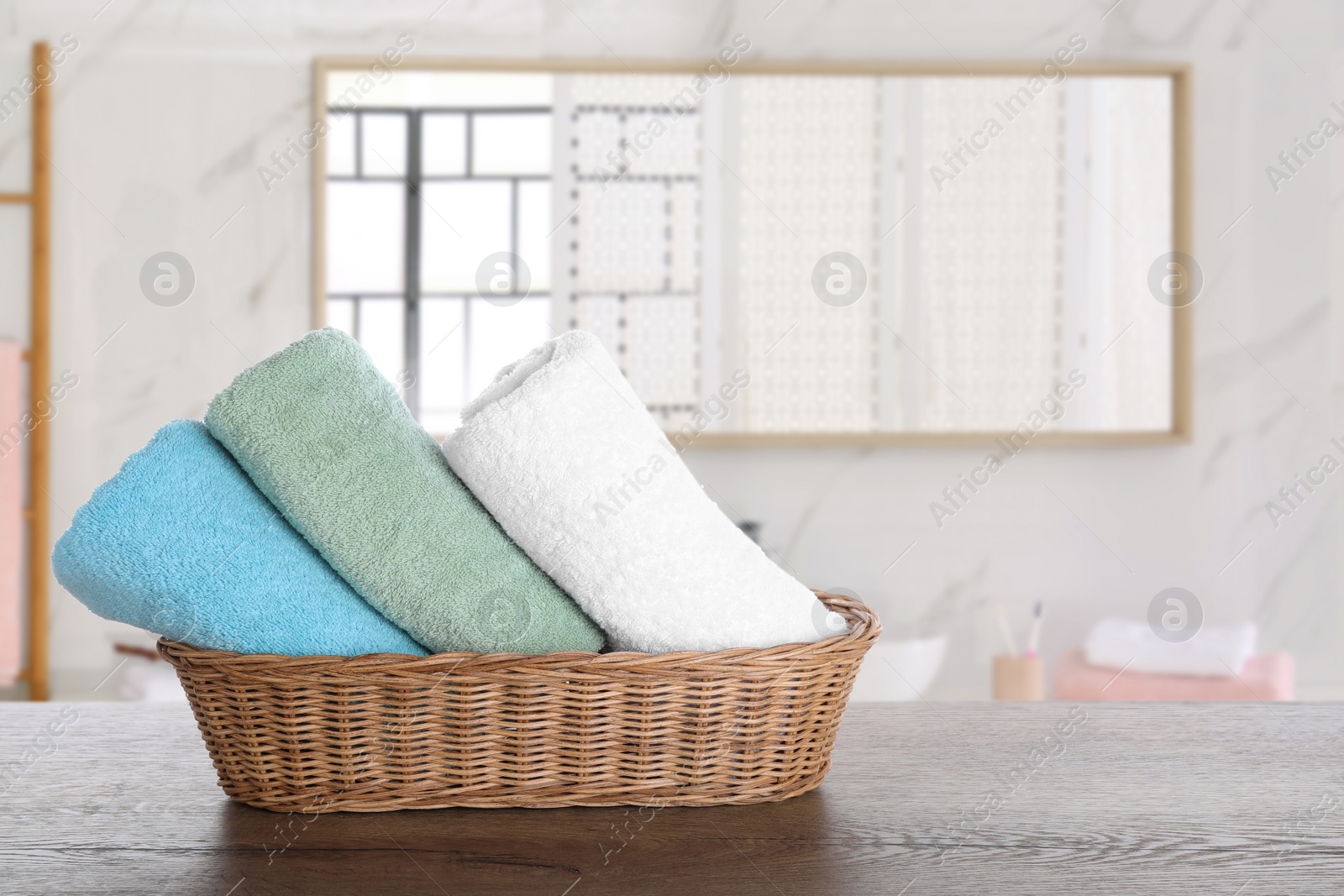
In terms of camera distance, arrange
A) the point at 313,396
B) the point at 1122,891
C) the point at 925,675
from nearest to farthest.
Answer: the point at 1122,891 < the point at 313,396 < the point at 925,675

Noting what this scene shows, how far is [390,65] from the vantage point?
1594mm

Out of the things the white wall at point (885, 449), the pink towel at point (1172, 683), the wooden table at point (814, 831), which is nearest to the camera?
the wooden table at point (814, 831)

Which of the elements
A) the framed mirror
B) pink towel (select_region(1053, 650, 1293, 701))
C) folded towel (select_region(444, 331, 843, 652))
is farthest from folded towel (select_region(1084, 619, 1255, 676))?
folded towel (select_region(444, 331, 843, 652))

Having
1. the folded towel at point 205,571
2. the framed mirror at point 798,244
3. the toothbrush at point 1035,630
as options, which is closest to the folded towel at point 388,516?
the folded towel at point 205,571

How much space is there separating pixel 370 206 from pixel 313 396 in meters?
1.22

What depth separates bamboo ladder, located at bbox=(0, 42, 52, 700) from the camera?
1572mm

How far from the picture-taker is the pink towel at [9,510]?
1552 mm

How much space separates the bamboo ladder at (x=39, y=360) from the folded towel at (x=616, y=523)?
4.58ft

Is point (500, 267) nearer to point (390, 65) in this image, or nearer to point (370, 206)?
point (370, 206)

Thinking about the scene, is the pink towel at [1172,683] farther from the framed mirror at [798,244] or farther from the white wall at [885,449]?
the framed mirror at [798,244]

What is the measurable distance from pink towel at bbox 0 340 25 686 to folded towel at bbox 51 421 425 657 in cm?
132

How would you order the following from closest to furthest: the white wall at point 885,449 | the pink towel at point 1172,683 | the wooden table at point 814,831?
the wooden table at point 814,831
the pink towel at point 1172,683
the white wall at point 885,449

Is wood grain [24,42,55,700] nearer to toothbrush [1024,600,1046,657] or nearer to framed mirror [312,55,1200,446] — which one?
framed mirror [312,55,1200,446]

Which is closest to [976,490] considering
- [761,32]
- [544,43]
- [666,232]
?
[666,232]
